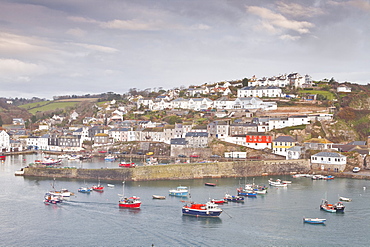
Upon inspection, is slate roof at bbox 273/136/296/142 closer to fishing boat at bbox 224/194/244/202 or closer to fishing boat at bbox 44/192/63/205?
fishing boat at bbox 224/194/244/202

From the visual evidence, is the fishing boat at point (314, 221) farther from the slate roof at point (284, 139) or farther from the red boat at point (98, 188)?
the slate roof at point (284, 139)

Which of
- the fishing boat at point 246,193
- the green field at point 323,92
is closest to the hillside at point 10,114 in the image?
the green field at point 323,92

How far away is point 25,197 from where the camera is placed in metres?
35.7

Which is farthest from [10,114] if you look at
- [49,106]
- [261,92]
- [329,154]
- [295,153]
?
[329,154]

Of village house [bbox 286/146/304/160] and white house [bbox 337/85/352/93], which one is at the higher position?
white house [bbox 337/85/352/93]

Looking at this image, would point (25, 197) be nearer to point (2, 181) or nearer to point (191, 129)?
point (2, 181)

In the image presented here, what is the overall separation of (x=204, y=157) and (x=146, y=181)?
584 inches

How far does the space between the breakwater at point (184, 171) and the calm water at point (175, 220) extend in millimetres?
2669

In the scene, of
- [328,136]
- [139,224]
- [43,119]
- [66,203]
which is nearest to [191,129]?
[328,136]

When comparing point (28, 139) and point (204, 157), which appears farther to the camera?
point (28, 139)

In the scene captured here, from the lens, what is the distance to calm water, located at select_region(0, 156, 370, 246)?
81.9ft

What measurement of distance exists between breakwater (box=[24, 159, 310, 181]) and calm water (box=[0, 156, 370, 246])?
8.76 feet

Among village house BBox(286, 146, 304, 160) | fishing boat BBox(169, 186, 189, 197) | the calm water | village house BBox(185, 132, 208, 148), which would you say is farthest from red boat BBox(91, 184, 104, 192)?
village house BBox(286, 146, 304, 160)

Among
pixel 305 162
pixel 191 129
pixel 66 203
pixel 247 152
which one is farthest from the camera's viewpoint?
pixel 191 129
